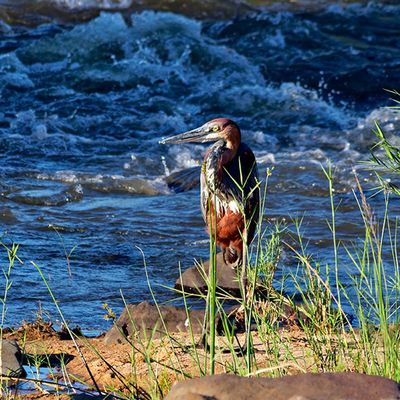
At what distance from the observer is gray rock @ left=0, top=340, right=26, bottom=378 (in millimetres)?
3924

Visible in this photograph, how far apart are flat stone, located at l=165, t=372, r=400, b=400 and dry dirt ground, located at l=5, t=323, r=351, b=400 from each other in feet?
1.67

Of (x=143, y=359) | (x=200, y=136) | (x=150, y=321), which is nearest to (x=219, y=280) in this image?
(x=200, y=136)

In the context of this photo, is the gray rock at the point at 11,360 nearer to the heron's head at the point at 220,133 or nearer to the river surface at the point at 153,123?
the river surface at the point at 153,123

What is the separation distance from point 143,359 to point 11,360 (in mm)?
548

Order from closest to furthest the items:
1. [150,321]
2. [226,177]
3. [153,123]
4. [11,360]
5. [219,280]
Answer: [11,360] < [150,321] < [226,177] < [219,280] < [153,123]

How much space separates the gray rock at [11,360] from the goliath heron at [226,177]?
1602 mm

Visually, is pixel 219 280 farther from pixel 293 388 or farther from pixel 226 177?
pixel 293 388

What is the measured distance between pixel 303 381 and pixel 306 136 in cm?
820

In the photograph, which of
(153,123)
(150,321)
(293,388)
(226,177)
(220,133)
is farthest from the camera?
(153,123)

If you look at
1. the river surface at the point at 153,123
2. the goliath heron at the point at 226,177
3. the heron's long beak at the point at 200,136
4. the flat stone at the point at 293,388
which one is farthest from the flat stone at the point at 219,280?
the flat stone at the point at 293,388

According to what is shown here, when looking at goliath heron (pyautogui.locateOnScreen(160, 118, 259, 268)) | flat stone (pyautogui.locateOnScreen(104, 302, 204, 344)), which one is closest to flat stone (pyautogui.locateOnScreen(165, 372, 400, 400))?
flat stone (pyautogui.locateOnScreen(104, 302, 204, 344))

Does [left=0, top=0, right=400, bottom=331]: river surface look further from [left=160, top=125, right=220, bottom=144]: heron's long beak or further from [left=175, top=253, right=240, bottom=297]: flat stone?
[left=160, top=125, right=220, bottom=144]: heron's long beak

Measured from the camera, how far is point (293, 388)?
8.56ft

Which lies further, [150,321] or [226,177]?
[226,177]
